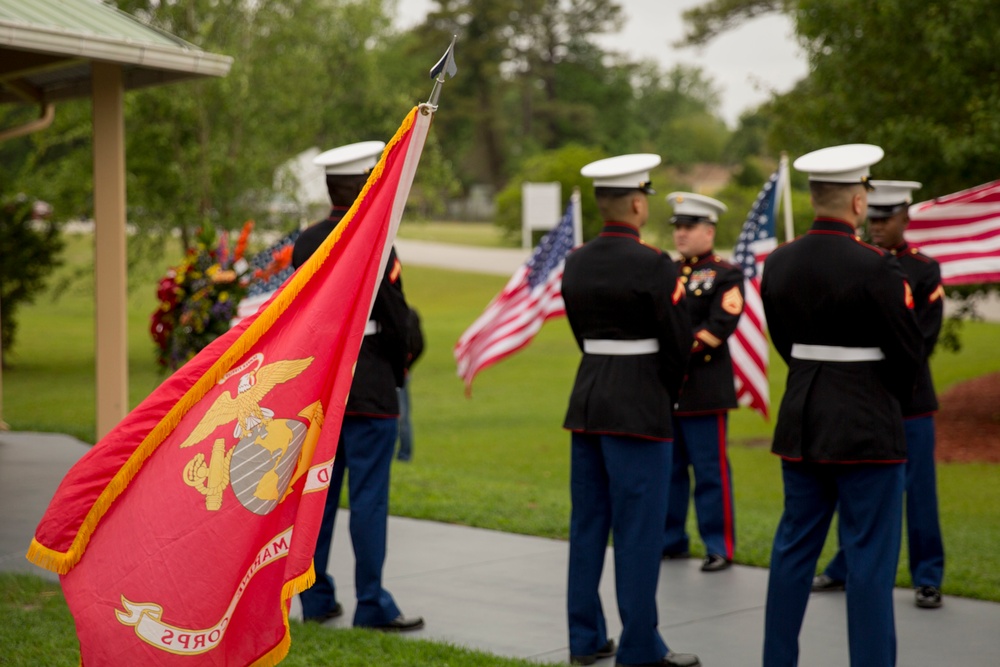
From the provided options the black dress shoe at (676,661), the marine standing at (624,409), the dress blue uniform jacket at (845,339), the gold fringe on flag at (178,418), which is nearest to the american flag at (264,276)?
the marine standing at (624,409)

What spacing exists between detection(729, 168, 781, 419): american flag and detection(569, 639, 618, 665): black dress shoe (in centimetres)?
437

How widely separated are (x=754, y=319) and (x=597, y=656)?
194 inches

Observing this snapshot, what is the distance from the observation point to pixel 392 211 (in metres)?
4.00

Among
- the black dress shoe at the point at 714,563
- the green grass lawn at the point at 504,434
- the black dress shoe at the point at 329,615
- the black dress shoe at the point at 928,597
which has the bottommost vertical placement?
the green grass lawn at the point at 504,434

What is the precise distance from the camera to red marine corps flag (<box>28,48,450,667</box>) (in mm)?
3543

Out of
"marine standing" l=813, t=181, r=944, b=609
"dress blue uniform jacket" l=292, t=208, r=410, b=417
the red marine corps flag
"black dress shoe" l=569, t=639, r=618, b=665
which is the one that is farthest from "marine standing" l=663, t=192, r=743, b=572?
the red marine corps flag

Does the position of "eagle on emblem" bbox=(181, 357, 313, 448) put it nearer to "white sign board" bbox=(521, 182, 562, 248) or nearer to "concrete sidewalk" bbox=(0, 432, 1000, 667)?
"concrete sidewalk" bbox=(0, 432, 1000, 667)

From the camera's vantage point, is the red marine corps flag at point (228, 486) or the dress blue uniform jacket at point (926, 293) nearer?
the red marine corps flag at point (228, 486)

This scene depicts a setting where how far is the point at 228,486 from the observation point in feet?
11.9

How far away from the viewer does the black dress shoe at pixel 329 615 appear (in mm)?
6079

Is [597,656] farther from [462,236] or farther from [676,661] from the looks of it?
[462,236]

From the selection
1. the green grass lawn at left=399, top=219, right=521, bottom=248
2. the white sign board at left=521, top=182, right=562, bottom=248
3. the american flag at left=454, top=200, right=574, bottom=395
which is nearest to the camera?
the american flag at left=454, top=200, right=574, bottom=395

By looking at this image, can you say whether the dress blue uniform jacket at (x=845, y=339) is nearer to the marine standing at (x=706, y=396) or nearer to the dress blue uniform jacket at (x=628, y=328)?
the dress blue uniform jacket at (x=628, y=328)

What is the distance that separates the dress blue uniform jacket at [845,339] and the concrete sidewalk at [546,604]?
1239 mm
